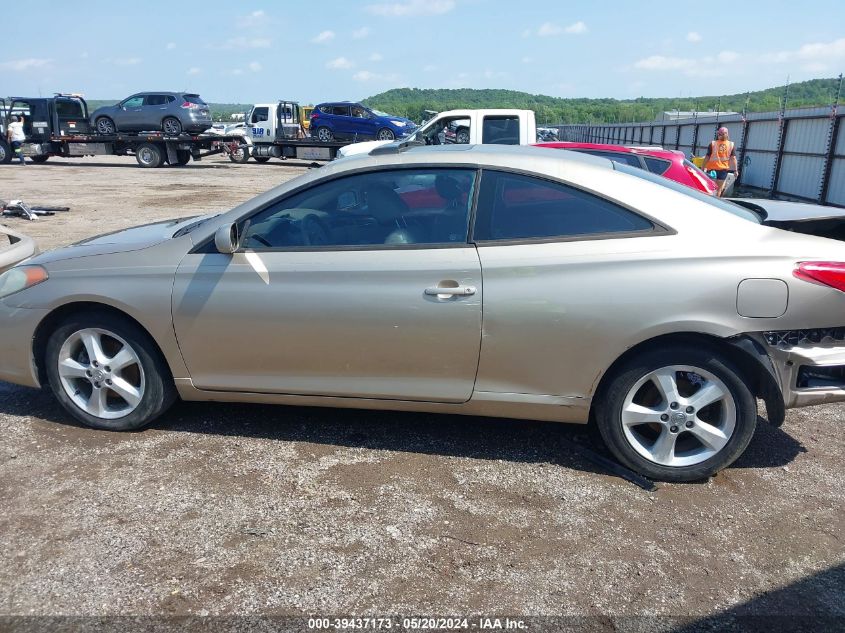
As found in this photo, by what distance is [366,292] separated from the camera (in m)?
3.49

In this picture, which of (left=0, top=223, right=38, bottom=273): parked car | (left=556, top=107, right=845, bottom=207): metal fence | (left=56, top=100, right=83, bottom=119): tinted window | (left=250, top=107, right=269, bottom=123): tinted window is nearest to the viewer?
(left=0, top=223, right=38, bottom=273): parked car

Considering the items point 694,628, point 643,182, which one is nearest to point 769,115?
point 643,182

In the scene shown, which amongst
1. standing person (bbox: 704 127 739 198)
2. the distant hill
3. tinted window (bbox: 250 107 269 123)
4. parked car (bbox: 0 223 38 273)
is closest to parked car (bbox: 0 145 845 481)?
parked car (bbox: 0 223 38 273)

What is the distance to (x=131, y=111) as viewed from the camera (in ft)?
89.9

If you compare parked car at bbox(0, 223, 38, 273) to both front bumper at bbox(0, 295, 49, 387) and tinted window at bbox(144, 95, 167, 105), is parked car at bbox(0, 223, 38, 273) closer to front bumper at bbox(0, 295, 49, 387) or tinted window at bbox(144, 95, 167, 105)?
front bumper at bbox(0, 295, 49, 387)

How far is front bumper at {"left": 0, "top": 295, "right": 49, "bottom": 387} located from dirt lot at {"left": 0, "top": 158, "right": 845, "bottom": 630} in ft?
1.04

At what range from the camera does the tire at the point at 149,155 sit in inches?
1076

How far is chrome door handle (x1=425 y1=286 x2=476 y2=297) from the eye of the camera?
3.38m

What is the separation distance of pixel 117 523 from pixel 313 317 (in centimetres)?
132

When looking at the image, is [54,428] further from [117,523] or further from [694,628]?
[694,628]

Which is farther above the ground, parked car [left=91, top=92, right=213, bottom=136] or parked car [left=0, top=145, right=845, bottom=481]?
parked car [left=91, top=92, right=213, bottom=136]

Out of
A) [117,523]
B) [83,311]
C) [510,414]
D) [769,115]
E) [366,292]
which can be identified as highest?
[769,115]

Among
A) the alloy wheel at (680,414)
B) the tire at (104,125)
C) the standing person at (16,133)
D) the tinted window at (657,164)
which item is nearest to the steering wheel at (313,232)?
the alloy wheel at (680,414)

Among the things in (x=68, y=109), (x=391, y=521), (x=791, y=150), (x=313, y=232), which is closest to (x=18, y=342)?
(x=313, y=232)
